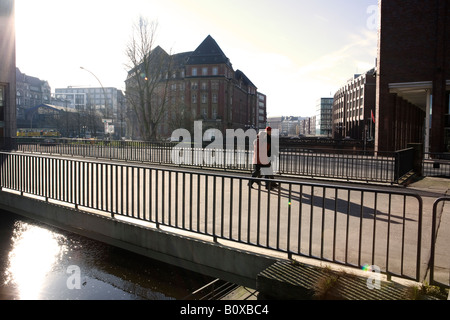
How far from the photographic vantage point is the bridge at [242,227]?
409 cm

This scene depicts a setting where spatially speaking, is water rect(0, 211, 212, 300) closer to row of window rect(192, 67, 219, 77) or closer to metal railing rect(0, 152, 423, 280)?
metal railing rect(0, 152, 423, 280)

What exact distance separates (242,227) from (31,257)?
3417mm

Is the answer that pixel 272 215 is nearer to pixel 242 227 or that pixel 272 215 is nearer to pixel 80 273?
pixel 242 227

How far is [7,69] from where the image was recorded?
88.9ft

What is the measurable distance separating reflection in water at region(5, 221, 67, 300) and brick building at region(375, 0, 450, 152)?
2658cm

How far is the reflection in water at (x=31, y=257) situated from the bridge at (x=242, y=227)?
0.45m

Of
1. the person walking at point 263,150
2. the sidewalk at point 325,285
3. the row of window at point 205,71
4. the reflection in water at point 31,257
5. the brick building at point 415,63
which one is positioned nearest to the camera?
the sidewalk at point 325,285

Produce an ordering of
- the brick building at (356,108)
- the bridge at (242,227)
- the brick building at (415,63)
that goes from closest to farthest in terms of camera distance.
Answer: the bridge at (242,227)
the brick building at (415,63)
the brick building at (356,108)

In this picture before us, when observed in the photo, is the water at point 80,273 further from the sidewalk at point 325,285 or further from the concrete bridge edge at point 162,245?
the sidewalk at point 325,285

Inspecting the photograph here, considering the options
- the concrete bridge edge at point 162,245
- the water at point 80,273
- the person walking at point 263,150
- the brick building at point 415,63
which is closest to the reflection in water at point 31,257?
the water at point 80,273

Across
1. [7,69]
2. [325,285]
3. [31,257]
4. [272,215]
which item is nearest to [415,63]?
[272,215]

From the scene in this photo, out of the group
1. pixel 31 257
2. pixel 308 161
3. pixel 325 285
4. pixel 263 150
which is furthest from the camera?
pixel 308 161
